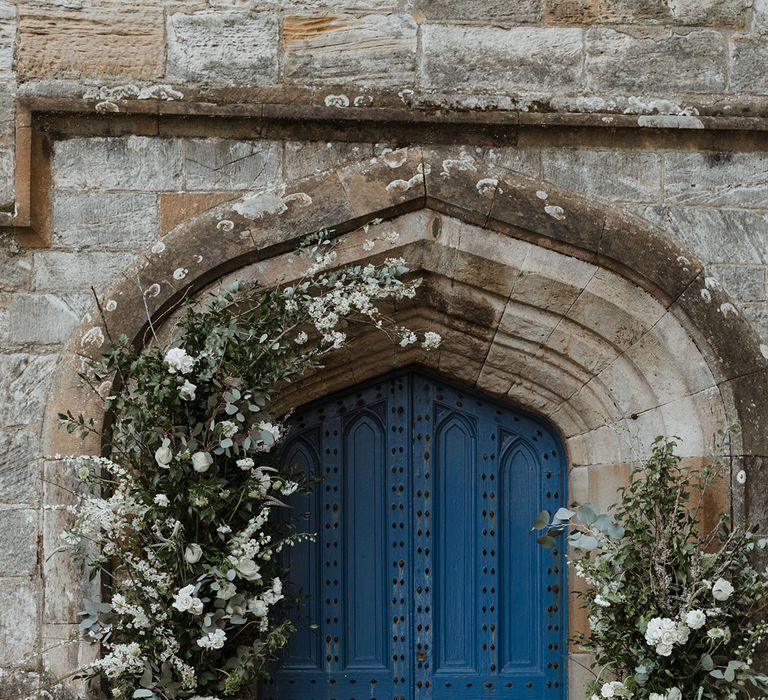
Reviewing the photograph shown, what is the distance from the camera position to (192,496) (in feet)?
11.0

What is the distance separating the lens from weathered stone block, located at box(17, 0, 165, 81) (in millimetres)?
3693

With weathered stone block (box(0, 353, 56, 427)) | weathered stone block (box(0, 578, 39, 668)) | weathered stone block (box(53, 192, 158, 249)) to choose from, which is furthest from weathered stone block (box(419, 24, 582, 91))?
weathered stone block (box(0, 578, 39, 668))

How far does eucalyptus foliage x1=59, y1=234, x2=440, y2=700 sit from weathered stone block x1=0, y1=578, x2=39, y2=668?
0.20 metres

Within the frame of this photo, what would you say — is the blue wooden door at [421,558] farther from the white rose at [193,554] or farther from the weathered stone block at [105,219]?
the weathered stone block at [105,219]

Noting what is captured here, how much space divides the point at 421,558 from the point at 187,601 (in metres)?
1.03

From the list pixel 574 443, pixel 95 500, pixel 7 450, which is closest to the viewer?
pixel 95 500

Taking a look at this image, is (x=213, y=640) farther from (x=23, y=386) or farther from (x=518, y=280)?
(x=518, y=280)

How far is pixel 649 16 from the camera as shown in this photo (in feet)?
12.6

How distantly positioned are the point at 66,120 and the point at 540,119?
1.56m

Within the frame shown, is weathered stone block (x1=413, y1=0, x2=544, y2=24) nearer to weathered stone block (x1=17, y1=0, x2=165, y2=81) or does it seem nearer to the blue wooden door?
weathered stone block (x1=17, y1=0, x2=165, y2=81)

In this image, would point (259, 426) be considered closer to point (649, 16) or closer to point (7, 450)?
point (7, 450)

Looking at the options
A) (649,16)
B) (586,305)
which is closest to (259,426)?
(586,305)

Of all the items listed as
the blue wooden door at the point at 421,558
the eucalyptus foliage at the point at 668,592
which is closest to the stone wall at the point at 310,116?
the eucalyptus foliage at the point at 668,592

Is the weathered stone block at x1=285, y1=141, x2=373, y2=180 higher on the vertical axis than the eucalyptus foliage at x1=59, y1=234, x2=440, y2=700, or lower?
higher
